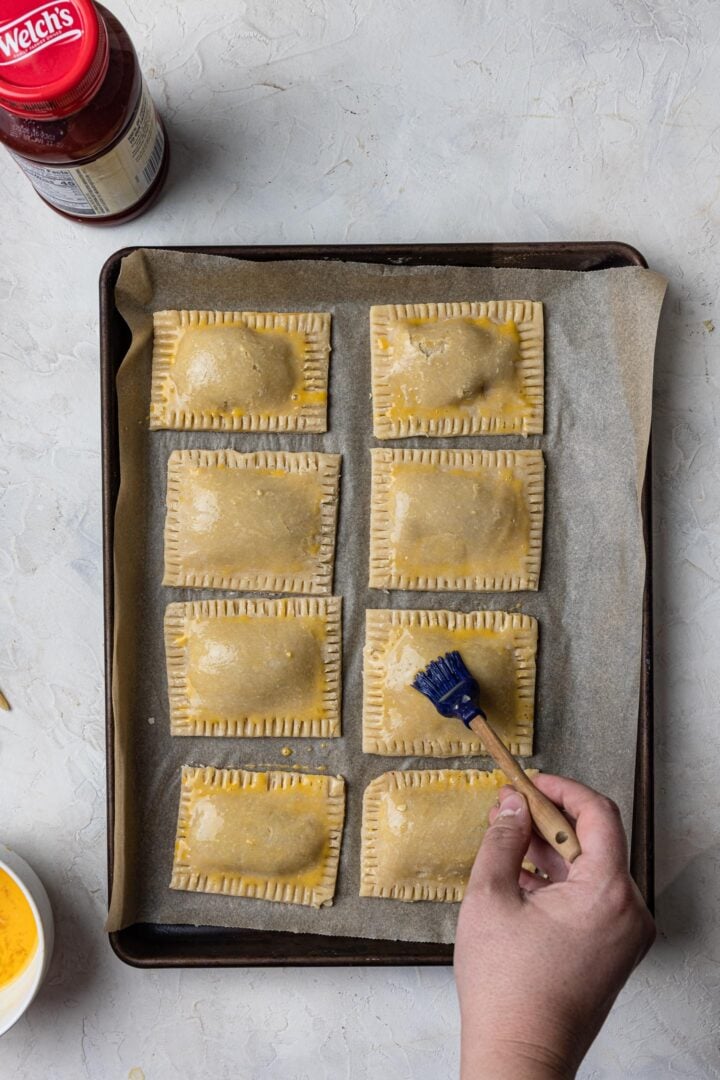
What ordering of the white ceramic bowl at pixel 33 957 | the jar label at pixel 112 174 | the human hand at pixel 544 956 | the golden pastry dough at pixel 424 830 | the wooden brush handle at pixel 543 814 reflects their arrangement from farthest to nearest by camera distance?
the golden pastry dough at pixel 424 830, the white ceramic bowl at pixel 33 957, the jar label at pixel 112 174, the wooden brush handle at pixel 543 814, the human hand at pixel 544 956

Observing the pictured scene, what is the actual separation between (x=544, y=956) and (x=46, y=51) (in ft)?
6.51

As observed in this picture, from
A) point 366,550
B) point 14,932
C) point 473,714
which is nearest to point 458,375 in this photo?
point 366,550

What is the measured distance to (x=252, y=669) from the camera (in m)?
2.23

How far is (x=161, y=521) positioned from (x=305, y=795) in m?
0.79

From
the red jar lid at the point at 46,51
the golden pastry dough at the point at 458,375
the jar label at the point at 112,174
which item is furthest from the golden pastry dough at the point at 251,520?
the red jar lid at the point at 46,51

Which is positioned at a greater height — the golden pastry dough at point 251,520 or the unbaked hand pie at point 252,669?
the golden pastry dough at point 251,520

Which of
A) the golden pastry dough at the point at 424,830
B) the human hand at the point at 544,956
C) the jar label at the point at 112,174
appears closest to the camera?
the human hand at the point at 544,956

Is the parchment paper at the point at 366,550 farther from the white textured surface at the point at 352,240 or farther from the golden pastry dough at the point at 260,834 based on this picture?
the white textured surface at the point at 352,240

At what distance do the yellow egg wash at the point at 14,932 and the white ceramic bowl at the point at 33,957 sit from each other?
0.02 metres

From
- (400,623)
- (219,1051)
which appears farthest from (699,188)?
(219,1051)

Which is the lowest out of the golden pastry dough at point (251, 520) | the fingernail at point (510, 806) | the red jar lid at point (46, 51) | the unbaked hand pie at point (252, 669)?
the fingernail at point (510, 806)

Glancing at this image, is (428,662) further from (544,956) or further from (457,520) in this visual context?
(544,956)

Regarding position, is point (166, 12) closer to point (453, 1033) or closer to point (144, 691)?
point (144, 691)

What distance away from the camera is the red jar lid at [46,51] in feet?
5.60
